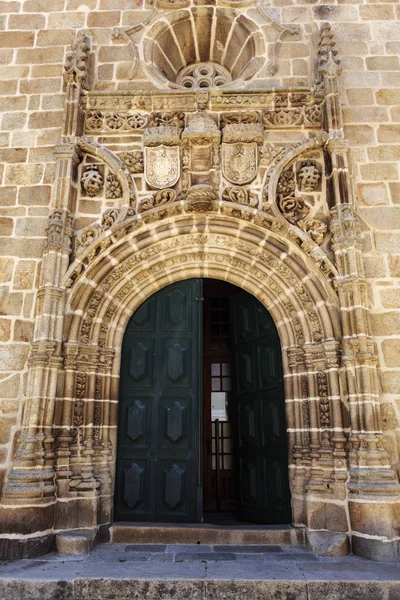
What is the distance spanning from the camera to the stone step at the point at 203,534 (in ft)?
16.1

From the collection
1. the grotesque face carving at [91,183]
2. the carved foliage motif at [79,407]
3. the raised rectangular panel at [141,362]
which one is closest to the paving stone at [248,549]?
the carved foliage motif at [79,407]

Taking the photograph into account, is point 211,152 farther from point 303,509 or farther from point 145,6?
point 303,509

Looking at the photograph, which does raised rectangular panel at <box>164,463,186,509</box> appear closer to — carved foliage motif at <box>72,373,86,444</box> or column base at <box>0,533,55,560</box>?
carved foliage motif at <box>72,373,86,444</box>

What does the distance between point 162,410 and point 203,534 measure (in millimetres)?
1469

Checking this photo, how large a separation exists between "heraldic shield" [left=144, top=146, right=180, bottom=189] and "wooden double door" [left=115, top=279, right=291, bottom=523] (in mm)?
1370

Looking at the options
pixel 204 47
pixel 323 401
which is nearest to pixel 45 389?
pixel 323 401

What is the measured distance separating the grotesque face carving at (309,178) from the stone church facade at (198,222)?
2 cm

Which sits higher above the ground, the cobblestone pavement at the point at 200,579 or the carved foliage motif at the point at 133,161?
the carved foliage motif at the point at 133,161

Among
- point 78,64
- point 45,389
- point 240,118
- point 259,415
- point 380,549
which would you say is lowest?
point 380,549

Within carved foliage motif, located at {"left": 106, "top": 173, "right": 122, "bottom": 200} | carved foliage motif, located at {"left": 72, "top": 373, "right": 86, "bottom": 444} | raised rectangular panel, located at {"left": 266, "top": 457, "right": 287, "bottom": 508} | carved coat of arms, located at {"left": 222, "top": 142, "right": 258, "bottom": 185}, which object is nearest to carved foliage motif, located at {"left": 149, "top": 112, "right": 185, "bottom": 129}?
carved coat of arms, located at {"left": 222, "top": 142, "right": 258, "bottom": 185}

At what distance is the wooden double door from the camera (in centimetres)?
539

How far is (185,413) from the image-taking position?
18.5ft

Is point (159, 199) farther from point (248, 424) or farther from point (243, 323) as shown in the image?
point (248, 424)

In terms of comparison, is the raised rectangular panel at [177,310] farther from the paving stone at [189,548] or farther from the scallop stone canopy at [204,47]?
the scallop stone canopy at [204,47]
